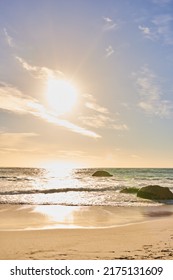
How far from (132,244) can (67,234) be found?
3.08m

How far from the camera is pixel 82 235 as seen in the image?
1344cm

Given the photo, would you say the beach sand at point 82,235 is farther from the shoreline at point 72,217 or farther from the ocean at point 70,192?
the ocean at point 70,192

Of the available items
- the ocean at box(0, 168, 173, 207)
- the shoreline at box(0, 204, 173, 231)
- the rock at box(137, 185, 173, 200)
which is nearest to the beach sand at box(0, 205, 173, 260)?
the shoreline at box(0, 204, 173, 231)

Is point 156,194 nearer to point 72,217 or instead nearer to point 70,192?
point 70,192

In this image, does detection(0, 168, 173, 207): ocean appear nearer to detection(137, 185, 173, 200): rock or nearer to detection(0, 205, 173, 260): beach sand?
detection(137, 185, 173, 200): rock

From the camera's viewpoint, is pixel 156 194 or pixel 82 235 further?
pixel 156 194

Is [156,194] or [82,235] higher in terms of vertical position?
[156,194]

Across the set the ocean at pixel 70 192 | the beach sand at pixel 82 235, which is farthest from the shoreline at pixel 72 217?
the ocean at pixel 70 192

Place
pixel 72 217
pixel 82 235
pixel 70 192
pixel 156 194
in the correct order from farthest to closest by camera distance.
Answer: pixel 70 192 → pixel 156 194 → pixel 72 217 → pixel 82 235

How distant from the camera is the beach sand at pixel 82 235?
1038cm

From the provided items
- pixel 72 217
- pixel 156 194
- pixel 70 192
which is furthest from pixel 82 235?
pixel 70 192
